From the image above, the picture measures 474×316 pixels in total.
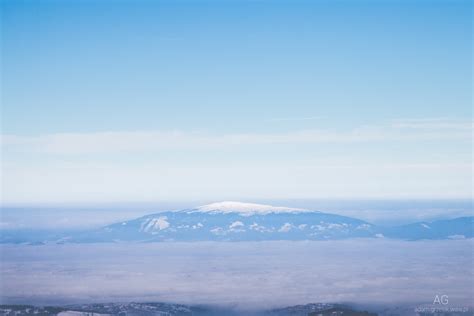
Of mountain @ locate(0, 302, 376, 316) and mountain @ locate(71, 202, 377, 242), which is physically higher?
mountain @ locate(71, 202, 377, 242)

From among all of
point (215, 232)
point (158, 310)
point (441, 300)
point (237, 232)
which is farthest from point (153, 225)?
point (441, 300)

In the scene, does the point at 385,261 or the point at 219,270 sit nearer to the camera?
the point at 219,270

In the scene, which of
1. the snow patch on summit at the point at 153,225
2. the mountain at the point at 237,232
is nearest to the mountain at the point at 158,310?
the mountain at the point at 237,232

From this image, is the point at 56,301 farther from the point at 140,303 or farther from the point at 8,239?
the point at 8,239

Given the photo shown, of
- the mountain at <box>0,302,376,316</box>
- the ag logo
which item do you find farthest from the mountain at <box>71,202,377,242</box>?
the ag logo

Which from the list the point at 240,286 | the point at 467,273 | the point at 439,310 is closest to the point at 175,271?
the point at 240,286

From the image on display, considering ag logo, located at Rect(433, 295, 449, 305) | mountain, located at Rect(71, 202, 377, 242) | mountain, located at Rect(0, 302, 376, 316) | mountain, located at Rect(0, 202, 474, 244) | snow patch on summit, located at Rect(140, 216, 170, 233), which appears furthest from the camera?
snow patch on summit, located at Rect(140, 216, 170, 233)

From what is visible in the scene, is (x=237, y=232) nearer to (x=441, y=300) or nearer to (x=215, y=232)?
(x=215, y=232)

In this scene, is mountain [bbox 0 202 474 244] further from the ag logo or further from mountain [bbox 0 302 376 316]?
mountain [bbox 0 302 376 316]

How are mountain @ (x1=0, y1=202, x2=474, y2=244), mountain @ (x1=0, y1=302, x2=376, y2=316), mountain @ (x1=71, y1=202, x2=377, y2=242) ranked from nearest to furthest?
1. mountain @ (x1=0, y1=302, x2=376, y2=316)
2. mountain @ (x1=0, y1=202, x2=474, y2=244)
3. mountain @ (x1=71, y1=202, x2=377, y2=242)

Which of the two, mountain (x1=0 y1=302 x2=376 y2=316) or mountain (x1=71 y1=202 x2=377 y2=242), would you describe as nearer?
mountain (x1=0 y1=302 x2=376 y2=316)

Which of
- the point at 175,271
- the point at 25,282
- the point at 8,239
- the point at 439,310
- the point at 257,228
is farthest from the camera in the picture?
the point at 257,228
